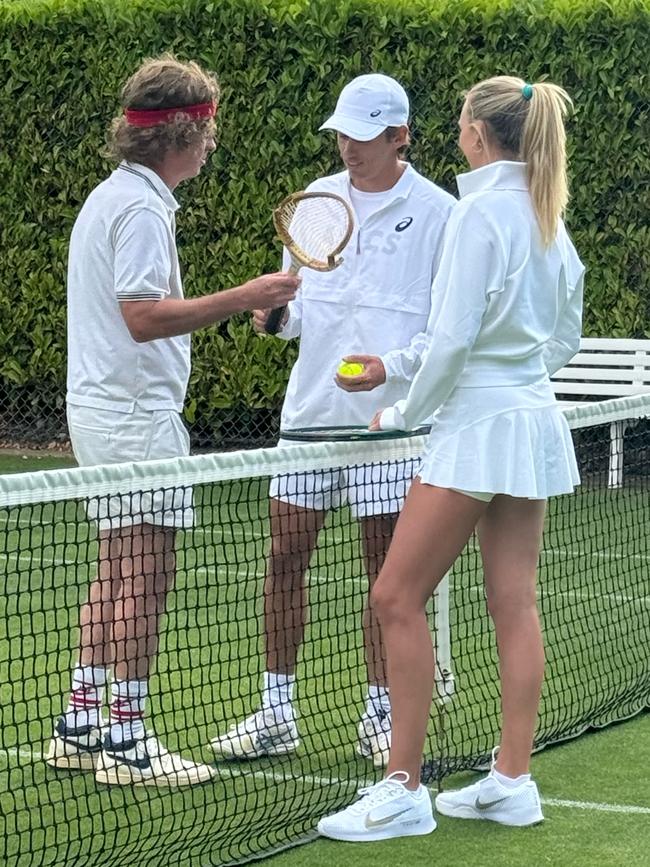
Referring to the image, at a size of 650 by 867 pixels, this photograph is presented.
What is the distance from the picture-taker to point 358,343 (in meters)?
5.53

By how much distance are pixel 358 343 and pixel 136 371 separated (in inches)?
29.1

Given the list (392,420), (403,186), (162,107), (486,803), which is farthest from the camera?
(403,186)

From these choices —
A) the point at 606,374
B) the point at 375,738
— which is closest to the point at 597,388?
the point at 606,374

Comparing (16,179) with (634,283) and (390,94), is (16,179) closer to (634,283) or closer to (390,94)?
(634,283)

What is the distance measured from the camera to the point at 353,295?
554 cm

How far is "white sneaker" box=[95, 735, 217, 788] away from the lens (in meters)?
5.25

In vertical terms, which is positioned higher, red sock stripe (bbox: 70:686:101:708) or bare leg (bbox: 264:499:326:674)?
bare leg (bbox: 264:499:326:674)

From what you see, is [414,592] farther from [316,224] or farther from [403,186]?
[403,186]

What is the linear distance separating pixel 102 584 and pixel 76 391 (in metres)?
0.60

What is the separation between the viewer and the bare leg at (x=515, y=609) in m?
4.77

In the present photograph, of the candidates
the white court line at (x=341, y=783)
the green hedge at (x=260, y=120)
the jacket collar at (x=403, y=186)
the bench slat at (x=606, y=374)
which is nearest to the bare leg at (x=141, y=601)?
the white court line at (x=341, y=783)

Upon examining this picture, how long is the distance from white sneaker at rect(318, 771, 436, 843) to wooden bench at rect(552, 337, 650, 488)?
7.33 metres

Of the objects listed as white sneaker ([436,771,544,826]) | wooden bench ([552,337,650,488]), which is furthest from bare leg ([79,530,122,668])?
wooden bench ([552,337,650,488])

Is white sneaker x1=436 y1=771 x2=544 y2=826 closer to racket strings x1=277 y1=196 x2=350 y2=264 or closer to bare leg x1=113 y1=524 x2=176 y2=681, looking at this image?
bare leg x1=113 y1=524 x2=176 y2=681
